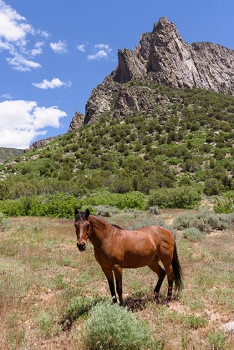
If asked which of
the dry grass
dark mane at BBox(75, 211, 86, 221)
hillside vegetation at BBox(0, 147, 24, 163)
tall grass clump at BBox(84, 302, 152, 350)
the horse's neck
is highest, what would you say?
hillside vegetation at BBox(0, 147, 24, 163)

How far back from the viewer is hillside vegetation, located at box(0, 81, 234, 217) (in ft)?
92.4

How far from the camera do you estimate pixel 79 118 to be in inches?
3949

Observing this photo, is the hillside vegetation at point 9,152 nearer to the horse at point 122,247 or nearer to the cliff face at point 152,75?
the cliff face at point 152,75

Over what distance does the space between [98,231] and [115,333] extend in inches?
72.8

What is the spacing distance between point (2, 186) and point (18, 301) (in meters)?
29.2

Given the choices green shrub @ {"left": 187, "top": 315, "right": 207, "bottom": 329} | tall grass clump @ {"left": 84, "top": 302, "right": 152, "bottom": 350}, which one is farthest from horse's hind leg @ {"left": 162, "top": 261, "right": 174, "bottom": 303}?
tall grass clump @ {"left": 84, "top": 302, "right": 152, "bottom": 350}

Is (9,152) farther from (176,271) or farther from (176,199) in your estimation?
(176,271)

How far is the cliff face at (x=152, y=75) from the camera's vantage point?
7231 cm

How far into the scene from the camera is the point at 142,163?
46.2m

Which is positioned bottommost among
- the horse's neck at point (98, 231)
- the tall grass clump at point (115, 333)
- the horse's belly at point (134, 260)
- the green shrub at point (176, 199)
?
the green shrub at point (176, 199)

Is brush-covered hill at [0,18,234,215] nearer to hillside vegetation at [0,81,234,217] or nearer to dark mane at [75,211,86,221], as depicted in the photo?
hillside vegetation at [0,81,234,217]

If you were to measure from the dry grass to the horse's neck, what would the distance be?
4.97 feet

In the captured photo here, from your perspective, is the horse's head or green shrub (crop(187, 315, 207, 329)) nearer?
the horse's head

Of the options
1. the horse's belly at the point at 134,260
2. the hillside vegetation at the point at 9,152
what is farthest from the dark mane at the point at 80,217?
the hillside vegetation at the point at 9,152
